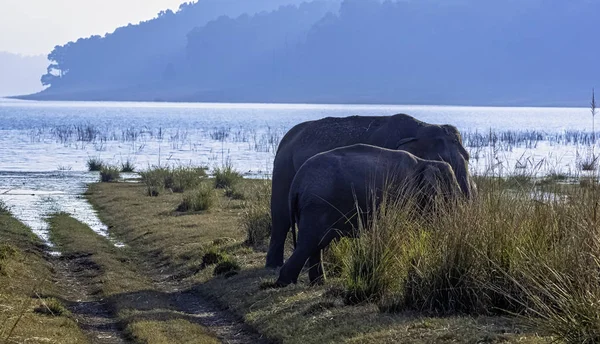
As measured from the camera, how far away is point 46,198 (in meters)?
30.1

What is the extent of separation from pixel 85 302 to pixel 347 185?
175 inches

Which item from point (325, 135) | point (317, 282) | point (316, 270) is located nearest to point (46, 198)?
point (325, 135)

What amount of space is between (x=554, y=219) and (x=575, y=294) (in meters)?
2.46

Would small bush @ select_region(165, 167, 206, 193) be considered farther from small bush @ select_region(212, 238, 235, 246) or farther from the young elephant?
the young elephant

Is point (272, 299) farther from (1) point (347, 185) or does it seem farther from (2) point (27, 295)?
(2) point (27, 295)

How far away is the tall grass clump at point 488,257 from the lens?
899cm

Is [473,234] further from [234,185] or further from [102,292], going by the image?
[234,185]

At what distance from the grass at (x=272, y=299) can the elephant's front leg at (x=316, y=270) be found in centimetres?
19

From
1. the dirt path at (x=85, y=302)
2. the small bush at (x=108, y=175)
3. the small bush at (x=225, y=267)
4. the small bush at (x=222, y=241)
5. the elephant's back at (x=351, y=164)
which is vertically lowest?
the small bush at (x=108, y=175)

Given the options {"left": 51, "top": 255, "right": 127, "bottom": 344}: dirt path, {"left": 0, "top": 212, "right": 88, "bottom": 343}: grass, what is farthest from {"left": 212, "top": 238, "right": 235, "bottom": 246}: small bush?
{"left": 0, "top": 212, "right": 88, "bottom": 343}: grass

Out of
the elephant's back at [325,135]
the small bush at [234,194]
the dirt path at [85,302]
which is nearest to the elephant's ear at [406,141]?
the elephant's back at [325,135]

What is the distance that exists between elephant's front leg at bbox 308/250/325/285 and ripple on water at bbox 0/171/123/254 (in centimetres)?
642

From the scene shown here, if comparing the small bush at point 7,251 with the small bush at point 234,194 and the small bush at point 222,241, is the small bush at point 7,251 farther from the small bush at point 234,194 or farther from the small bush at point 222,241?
the small bush at point 234,194

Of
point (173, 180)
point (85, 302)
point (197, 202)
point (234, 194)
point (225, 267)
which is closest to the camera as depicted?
point (85, 302)
